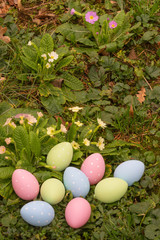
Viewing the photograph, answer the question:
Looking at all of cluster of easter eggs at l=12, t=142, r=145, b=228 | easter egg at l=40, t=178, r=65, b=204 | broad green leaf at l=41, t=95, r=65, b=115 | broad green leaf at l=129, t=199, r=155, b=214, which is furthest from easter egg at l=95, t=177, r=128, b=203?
broad green leaf at l=41, t=95, r=65, b=115

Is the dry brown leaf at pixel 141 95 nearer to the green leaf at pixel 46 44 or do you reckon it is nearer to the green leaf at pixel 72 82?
the green leaf at pixel 72 82

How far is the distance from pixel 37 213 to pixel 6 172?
349 millimetres

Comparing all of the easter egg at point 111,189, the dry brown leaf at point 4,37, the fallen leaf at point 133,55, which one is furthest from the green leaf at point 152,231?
the dry brown leaf at point 4,37

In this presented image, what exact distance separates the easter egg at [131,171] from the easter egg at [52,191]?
413 millimetres

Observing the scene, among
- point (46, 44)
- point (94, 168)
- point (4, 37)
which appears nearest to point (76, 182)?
point (94, 168)

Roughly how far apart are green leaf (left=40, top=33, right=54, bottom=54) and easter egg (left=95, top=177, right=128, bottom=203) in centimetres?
121

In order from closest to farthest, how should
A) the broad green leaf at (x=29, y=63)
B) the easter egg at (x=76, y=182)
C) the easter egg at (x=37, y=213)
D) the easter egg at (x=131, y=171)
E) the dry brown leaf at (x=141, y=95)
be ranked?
the easter egg at (x=37, y=213)
the easter egg at (x=76, y=182)
the easter egg at (x=131, y=171)
the broad green leaf at (x=29, y=63)
the dry brown leaf at (x=141, y=95)

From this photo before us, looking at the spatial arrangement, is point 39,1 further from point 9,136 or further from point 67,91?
point 9,136

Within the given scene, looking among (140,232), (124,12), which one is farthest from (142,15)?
(140,232)

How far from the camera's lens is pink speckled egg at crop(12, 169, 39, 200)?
6.08 feet

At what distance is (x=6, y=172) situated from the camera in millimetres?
1951

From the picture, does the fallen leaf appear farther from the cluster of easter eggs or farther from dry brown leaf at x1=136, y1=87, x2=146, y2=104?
the cluster of easter eggs

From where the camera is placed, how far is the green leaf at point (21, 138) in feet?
6.57

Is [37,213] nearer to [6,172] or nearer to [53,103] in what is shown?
[6,172]
